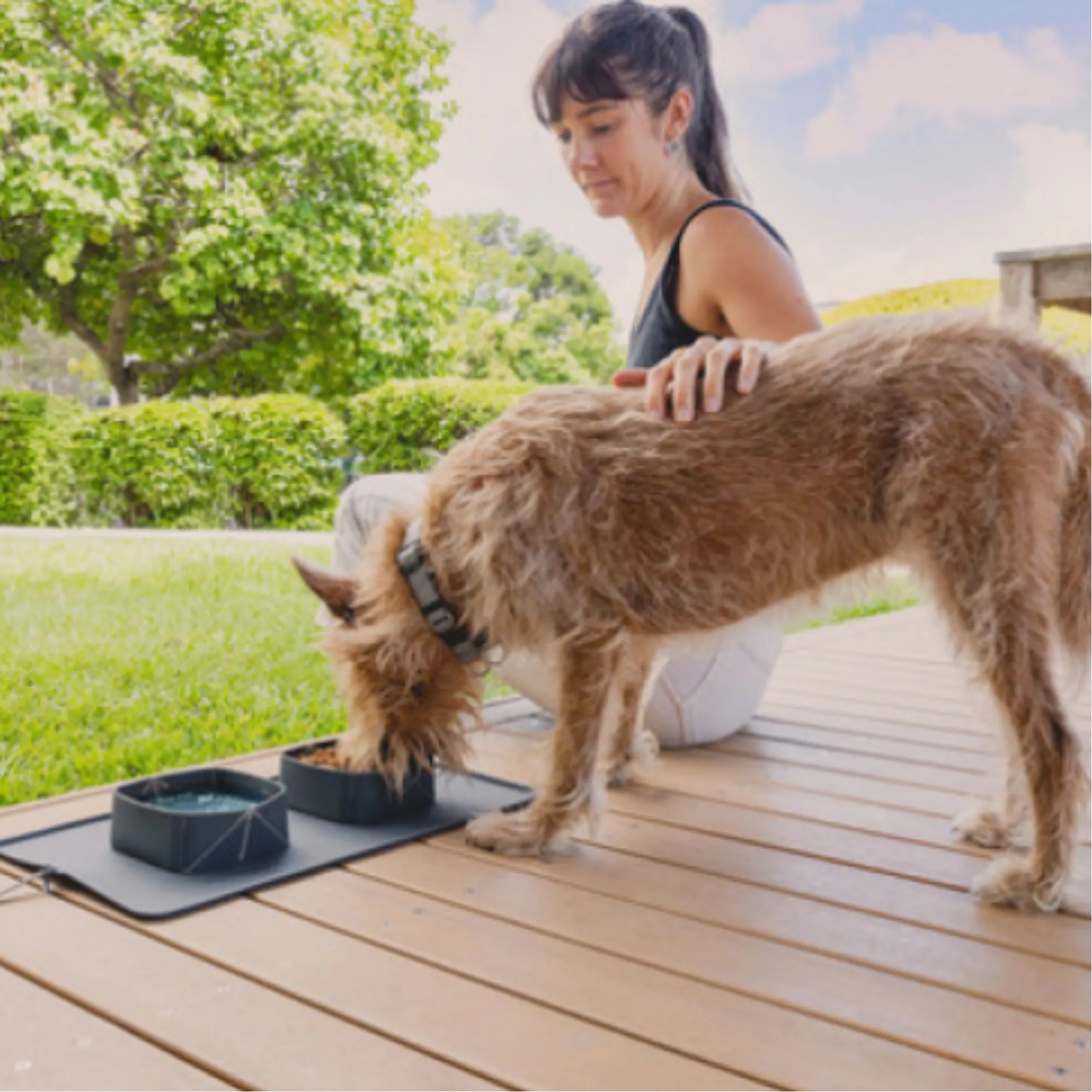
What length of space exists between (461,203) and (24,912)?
64.8ft

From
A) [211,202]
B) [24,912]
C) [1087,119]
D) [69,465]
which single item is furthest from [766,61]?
[24,912]

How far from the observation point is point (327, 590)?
2479mm

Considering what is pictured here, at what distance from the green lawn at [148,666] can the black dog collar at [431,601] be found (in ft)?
1.15

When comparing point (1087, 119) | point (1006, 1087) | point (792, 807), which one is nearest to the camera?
point (1006, 1087)

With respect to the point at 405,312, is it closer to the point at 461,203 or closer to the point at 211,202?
the point at 211,202

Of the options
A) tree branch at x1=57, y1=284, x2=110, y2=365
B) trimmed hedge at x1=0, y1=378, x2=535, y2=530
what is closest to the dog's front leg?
trimmed hedge at x1=0, y1=378, x2=535, y2=530

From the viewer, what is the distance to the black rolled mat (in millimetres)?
2000

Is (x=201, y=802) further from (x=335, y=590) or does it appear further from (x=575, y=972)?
(x=575, y=972)

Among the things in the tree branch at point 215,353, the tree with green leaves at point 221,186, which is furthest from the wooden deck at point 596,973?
the tree branch at point 215,353

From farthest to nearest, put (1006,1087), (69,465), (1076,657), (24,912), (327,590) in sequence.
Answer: (69,465), (327,590), (1076,657), (24,912), (1006,1087)

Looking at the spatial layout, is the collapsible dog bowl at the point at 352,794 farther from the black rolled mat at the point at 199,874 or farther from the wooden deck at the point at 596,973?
the wooden deck at the point at 596,973

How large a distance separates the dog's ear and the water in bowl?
1.44 ft

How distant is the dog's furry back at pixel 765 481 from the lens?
205 cm

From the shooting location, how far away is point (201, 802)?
2.34 metres
